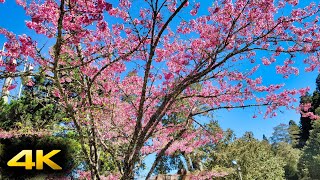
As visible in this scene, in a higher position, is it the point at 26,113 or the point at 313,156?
the point at 26,113

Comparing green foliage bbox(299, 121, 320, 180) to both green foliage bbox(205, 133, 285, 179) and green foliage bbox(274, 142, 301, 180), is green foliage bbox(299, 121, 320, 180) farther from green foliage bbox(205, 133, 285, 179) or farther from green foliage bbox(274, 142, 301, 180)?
green foliage bbox(205, 133, 285, 179)

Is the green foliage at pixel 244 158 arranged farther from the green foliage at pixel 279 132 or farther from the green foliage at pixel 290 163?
the green foliage at pixel 279 132

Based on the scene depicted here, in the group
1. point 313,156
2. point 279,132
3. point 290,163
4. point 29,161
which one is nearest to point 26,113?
point 29,161

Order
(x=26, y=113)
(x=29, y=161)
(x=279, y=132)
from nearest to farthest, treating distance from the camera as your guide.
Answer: (x=29, y=161)
(x=26, y=113)
(x=279, y=132)

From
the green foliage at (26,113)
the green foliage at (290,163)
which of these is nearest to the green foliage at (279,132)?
the green foliage at (290,163)

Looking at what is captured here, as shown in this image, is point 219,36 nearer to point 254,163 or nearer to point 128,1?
point 128,1

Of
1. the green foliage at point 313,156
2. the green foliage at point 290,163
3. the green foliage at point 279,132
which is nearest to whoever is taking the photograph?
the green foliage at point 313,156

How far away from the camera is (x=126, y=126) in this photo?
8.91 m

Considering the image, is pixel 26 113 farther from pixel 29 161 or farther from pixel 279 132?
pixel 279 132

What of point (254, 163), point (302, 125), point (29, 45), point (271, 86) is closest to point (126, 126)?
point (271, 86)

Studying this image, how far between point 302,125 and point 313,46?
1808 inches

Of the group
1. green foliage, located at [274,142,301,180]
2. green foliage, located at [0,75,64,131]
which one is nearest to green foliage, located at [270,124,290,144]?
green foliage, located at [274,142,301,180]

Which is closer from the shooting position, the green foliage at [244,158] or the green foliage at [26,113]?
the green foliage at [26,113]

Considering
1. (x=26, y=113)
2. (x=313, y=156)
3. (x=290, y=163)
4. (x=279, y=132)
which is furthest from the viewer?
(x=279, y=132)
